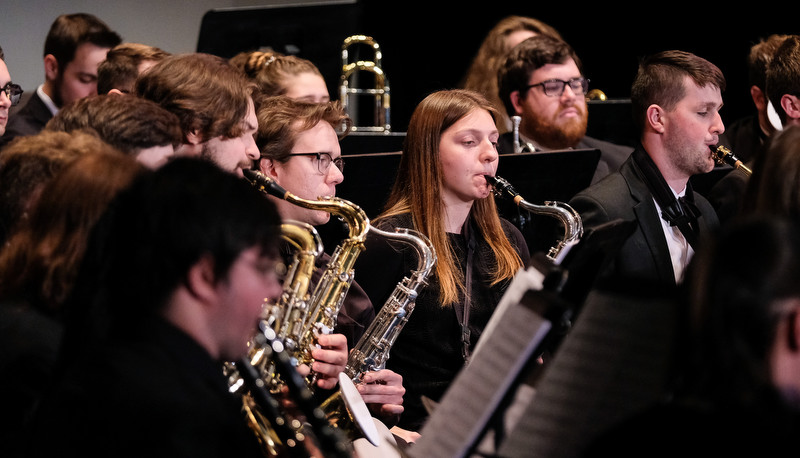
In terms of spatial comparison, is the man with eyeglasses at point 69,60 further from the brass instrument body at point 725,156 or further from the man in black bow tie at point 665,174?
the brass instrument body at point 725,156

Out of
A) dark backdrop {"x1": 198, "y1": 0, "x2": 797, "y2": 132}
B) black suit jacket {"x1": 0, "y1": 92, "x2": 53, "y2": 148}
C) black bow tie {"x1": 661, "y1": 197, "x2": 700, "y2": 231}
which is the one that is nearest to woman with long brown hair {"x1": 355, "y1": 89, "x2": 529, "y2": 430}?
black bow tie {"x1": 661, "y1": 197, "x2": 700, "y2": 231}

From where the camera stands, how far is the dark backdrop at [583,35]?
6.36m

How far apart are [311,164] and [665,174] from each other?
1.53 metres

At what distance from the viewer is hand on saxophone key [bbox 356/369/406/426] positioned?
106 inches

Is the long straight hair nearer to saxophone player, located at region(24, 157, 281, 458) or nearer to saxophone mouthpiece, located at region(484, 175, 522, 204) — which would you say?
saxophone mouthpiece, located at region(484, 175, 522, 204)

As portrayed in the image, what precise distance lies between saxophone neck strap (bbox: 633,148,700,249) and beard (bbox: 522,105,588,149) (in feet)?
3.17

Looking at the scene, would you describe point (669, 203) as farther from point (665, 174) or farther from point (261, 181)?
point (261, 181)

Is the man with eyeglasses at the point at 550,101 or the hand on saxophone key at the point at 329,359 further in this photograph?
the man with eyeglasses at the point at 550,101

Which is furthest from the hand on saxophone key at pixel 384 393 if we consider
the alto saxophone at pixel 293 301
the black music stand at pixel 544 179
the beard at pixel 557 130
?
the beard at pixel 557 130

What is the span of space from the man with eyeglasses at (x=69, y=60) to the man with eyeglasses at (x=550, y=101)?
6.88ft

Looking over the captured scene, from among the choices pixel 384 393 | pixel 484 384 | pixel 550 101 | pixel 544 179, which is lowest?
pixel 384 393

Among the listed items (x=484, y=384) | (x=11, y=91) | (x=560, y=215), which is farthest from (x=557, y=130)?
(x=484, y=384)

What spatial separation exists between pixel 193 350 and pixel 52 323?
40cm

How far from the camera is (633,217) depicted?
3.43 metres
